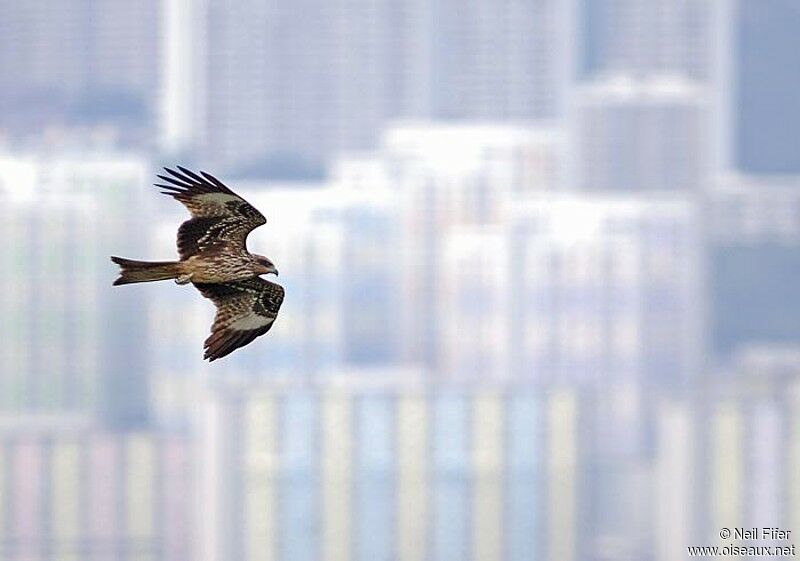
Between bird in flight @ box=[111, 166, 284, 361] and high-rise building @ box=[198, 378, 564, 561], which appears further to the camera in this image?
high-rise building @ box=[198, 378, 564, 561]

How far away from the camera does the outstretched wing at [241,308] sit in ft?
50.5

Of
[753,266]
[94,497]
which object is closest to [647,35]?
[753,266]

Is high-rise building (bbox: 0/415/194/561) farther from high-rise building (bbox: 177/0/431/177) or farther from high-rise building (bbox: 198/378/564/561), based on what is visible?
high-rise building (bbox: 177/0/431/177)

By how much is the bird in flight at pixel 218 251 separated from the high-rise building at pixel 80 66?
410 feet

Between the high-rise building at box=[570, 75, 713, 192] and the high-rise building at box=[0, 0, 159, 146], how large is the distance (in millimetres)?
26823

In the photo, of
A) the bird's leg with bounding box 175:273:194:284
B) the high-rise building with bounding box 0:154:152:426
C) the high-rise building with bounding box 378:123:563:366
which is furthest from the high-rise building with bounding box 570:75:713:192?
the bird's leg with bounding box 175:273:194:284

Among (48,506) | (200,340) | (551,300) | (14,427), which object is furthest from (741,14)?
(48,506)

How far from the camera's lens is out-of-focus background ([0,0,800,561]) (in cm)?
7912

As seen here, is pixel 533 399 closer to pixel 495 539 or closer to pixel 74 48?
pixel 495 539

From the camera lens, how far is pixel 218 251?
1510 centimetres

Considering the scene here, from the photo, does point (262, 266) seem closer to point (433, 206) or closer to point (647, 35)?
point (433, 206)

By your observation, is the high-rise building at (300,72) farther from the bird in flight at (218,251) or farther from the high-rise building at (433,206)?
the bird in flight at (218,251)

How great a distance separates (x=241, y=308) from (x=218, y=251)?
60 centimetres

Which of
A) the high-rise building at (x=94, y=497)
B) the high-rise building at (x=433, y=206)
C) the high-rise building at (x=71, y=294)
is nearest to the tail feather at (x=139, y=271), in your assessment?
the high-rise building at (x=94, y=497)
